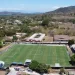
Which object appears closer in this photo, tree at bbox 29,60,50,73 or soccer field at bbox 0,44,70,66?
tree at bbox 29,60,50,73

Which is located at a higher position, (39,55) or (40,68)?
(40,68)

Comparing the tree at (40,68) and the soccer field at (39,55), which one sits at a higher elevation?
the tree at (40,68)

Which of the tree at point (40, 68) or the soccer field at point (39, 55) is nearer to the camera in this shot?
the tree at point (40, 68)

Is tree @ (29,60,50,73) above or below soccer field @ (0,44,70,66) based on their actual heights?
above

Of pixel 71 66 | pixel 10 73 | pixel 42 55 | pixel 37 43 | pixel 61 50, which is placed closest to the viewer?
pixel 10 73

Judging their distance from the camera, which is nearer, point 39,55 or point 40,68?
point 40,68

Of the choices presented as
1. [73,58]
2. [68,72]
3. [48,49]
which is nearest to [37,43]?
[48,49]

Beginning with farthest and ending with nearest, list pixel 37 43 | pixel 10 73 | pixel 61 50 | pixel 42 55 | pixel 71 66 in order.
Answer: pixel 37 43
pixel 61 50
pixel 42 55
pixel 71 66
pixel 10 73

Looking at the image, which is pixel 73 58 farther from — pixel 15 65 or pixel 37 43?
pixel 37 43
